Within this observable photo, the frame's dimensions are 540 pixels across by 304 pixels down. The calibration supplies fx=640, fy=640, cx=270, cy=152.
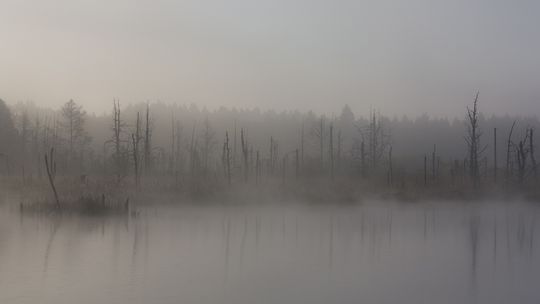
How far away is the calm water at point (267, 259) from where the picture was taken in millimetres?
8234

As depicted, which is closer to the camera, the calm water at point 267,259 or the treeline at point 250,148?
the calm water at point 267,259

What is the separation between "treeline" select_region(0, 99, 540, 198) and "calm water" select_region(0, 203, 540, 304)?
7456 millimetres

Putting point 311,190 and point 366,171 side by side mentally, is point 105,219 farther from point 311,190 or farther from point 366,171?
point 366,171

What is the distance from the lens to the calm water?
8.23 meters

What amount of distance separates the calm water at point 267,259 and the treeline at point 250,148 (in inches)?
294

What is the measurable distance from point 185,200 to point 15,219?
284 inches

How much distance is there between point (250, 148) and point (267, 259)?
4310 centimetres

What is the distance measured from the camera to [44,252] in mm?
11578

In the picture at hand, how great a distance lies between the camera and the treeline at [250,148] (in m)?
29.7

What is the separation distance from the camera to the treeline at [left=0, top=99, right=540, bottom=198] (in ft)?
97.5

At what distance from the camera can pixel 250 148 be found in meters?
54.2

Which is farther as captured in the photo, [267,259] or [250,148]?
[250,148]

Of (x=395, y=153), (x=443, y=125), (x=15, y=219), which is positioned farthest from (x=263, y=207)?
(x=443, y=125)

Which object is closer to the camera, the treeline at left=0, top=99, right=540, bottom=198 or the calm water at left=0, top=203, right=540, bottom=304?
the calm water at left=0, top=203, right=540, bottom=304
